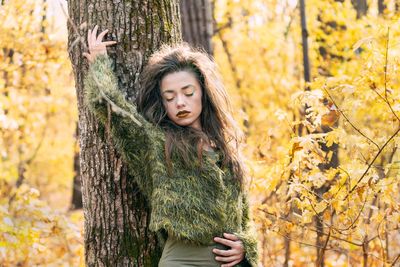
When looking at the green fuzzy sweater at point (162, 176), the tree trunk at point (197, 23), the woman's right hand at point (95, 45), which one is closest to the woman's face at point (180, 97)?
the green fuzzy sweater at point (162, 176)

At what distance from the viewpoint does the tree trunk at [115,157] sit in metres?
2.95

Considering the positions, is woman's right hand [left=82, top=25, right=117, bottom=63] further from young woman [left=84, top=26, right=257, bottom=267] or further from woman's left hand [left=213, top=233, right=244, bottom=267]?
woman's left hand [left=213, top=233, right=244, bottom=267]

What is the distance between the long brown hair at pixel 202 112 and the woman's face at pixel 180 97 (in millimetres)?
30

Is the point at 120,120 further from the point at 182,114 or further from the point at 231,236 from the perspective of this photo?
the point at 231,236

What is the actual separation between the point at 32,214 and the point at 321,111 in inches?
113

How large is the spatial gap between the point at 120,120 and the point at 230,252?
88 cm

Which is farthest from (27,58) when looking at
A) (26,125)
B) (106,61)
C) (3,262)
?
(106,61)

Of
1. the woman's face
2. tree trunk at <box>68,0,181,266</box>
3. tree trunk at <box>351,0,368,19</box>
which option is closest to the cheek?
the woman's face

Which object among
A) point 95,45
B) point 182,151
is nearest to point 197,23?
point 95,45

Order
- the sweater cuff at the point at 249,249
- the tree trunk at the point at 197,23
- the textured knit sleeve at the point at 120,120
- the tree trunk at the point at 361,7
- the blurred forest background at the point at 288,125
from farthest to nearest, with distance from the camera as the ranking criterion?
the tree trunk at the point at 361,7 → the tree trunk at the point at 197,23 → the blurred forest background at the point at 288,125 → the sweater cuff at the point at 249,249 → the textured knit sleeve at the point at 120,120

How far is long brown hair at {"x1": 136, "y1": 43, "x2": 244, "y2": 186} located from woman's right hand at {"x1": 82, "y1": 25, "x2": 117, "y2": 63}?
25 cm

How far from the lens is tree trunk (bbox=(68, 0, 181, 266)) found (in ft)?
9.67

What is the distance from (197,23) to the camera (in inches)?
199

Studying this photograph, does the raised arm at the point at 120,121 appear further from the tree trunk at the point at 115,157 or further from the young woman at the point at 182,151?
the tree trunk at the point at 115,157
